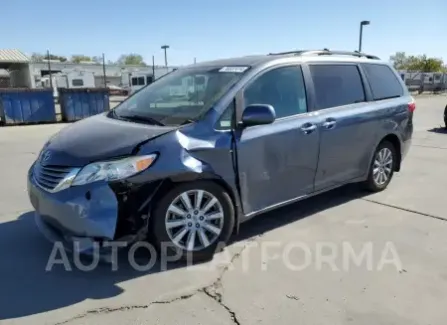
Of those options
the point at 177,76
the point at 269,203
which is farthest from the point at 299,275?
the point at 177,76

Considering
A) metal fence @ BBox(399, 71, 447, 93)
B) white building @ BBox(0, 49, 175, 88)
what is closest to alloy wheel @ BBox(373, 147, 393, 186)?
white building @ BBox(0, 49, 175, 88)

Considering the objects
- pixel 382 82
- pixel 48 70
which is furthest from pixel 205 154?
pixel 48 70

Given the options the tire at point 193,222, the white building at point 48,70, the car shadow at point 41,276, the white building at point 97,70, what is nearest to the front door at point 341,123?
the car shadow at point 41,276

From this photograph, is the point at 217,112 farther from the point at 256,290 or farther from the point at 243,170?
the point at 256,290

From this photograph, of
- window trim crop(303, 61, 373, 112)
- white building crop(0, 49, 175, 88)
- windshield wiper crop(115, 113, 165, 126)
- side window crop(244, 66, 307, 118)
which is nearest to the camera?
windshield wiper crop(115, 113, 165, 126)

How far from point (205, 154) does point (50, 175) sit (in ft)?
4.22

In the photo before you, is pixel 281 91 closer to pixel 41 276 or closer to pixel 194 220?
pixel 194 220

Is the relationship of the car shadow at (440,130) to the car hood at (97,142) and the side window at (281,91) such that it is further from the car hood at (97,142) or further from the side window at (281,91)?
the car hood at (97,142)

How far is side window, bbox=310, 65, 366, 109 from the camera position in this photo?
169 inches

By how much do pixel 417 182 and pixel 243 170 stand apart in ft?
12.3

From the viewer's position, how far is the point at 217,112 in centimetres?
345

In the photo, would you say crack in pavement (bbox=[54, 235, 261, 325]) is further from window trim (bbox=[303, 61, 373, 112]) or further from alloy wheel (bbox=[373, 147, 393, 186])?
alloy wheel (bbox=[373, 147, 393, 186])

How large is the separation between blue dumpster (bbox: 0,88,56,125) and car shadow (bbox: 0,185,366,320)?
40.2 feet

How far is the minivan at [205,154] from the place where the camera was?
3.05 metres
